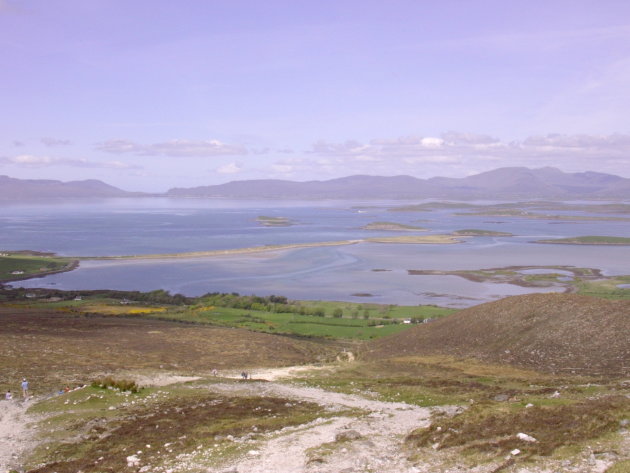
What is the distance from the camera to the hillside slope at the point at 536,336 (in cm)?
2147

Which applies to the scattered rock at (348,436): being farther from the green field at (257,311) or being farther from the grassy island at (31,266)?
the grassy island at (31,266)

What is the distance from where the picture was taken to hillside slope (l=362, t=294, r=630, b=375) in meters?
21.5

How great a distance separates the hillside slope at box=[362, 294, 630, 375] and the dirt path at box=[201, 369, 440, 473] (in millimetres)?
9302

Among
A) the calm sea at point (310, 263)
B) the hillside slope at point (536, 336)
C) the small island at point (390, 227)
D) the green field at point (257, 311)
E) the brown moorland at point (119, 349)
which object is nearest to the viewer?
the hillside slope at point (536, 336)

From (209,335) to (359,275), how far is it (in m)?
36.3

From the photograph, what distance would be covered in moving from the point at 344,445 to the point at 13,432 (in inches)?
312

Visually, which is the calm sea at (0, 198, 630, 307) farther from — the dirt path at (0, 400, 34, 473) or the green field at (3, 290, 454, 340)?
the dirt path at (0, 400, 34, 473)

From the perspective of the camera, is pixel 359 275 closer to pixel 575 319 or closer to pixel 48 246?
pixel 575 319

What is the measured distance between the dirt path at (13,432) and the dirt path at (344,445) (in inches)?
183

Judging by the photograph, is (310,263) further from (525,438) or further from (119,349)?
(525,438)

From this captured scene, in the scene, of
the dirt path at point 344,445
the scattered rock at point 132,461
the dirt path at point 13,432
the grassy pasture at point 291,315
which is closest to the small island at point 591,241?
the grassy pasture at point 291,315

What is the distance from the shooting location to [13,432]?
13.9m

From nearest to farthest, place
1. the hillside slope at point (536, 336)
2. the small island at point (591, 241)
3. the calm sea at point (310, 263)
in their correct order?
the hillside slope at point (536, 336)
the calm sea at point (310, 263)
the small island at point (591, 241)

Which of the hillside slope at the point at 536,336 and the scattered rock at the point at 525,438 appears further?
the hillside slope at the point at 536,336
